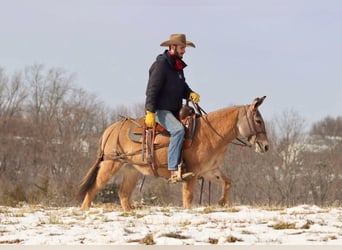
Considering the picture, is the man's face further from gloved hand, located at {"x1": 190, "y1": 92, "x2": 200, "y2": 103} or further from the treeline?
the treeline

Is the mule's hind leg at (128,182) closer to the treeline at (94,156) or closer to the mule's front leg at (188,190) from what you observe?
the mule's front leg at (188,190)

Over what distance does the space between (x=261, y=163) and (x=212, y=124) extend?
134 feet

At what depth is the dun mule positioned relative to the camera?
1051 cm

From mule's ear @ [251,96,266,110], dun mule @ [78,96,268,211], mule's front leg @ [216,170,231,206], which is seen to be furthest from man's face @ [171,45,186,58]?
mule's front leg @ [216,170,231,206]

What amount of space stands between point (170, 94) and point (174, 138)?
82 cm

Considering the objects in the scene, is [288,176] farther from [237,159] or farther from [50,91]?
[50,91]

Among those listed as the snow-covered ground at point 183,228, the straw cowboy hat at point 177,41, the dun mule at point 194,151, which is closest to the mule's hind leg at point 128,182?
the dun mule at point 194,151

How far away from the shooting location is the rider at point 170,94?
407 inches

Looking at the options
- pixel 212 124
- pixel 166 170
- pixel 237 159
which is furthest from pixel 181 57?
pixel 237 159

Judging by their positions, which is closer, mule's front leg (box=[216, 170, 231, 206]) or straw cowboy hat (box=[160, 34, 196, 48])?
straw cowboy hat (box=[160, 34, 196, 48])

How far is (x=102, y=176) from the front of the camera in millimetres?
11320

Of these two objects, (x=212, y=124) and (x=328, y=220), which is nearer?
(x=328, y=220)

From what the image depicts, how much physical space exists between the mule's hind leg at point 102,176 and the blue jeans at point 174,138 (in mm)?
1315

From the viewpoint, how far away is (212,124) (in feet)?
35.3
